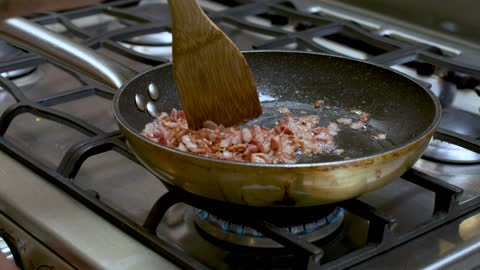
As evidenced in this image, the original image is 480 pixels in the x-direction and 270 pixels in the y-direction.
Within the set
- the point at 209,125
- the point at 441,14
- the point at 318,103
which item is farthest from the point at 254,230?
the point at 441,14

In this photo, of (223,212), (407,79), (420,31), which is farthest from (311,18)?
(223,212)

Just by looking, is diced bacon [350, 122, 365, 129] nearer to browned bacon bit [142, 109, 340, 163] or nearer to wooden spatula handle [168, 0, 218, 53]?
browned bacon bit [142, 109, 340, 163]

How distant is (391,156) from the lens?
58 centimetres

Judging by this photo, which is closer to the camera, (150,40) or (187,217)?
(187,217)

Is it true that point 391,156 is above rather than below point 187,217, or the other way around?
above

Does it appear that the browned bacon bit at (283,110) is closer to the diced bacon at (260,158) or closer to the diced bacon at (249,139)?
the diced bacon at (249,139)

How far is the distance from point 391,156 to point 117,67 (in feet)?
1.22

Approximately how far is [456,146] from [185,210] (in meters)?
0.36

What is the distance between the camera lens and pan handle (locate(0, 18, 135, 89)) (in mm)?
793

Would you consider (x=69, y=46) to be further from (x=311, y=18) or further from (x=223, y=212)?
(x=311, y=18)

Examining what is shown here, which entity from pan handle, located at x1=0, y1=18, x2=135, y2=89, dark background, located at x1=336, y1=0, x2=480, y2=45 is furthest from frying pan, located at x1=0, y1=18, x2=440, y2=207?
dark background, located at x1=336, y1=0, x2=480, y2=45

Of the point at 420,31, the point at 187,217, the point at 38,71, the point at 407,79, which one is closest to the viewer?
the point at 187,217

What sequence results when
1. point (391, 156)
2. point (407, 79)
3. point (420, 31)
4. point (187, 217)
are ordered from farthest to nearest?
point (420, 31) → point (407, 79) → point (187, 217) → point (391, 156)

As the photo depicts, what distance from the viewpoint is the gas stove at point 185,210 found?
60 cm
